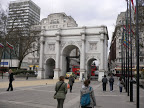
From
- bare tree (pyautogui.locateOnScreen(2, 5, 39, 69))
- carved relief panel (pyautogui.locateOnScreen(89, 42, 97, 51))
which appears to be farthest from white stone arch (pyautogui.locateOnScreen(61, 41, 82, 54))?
bare tree (pyautogui.locateOnScreen(2, 5, 39, 69))

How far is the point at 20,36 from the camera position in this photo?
42188mm

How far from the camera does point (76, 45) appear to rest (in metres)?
39.8

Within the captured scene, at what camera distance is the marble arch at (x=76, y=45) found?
38.0 metres

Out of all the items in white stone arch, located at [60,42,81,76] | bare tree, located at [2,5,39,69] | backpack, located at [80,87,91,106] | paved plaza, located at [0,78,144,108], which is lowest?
paved plaza, located at [0,78,144,108]

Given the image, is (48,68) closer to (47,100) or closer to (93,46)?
(93,46)

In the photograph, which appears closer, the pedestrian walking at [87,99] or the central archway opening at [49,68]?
the pedestrian walking at [87,99]

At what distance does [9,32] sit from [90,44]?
64.5ft

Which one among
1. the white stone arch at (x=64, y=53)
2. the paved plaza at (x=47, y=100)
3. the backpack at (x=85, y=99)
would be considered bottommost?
the paved plaza at (x=47, y=100)

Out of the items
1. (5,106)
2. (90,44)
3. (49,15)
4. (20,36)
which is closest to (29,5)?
(49,15)

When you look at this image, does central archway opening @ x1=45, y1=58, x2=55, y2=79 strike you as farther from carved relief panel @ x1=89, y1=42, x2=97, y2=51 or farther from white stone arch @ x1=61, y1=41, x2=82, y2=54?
carved relief panel @ x1=89, y1=42, x2=97, y2=51

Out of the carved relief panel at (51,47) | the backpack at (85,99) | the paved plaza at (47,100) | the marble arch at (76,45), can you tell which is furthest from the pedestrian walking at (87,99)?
the carved relief panel at (51,47)

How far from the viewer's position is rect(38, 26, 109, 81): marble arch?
38.0m

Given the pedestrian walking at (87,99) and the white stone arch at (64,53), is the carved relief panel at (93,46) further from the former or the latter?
the pedestrian walking at (87,99)

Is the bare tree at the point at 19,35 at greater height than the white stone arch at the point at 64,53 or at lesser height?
greater
